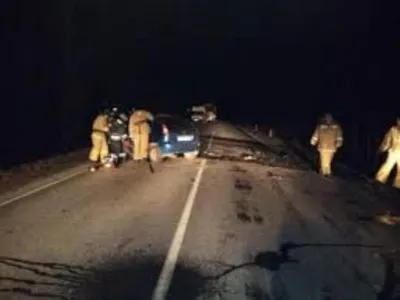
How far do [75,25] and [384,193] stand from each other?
740 inches

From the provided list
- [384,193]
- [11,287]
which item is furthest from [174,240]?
[384,193]

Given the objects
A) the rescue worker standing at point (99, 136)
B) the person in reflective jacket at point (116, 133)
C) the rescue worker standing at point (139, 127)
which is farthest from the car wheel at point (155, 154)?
the rescue worker standing at point (99, 136)

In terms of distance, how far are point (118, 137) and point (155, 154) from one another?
9.72 feet

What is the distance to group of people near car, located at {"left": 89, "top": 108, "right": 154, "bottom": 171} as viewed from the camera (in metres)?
20.0

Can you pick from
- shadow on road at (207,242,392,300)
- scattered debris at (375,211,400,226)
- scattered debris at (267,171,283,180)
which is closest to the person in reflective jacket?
scattered debris at (267,171,283,180)

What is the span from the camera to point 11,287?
299 inches

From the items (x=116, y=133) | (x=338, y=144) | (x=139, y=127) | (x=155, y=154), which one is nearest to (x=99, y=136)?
(x=116, y=133)

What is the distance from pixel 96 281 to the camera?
7.90 meters

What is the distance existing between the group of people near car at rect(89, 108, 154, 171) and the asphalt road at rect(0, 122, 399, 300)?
78.2 inches

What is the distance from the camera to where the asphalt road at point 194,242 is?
7859 mm

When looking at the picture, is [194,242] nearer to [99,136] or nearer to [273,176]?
[99,136]

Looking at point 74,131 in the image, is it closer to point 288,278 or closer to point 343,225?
point 343,225

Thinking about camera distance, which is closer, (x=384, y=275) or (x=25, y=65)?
(x=384, y=275)

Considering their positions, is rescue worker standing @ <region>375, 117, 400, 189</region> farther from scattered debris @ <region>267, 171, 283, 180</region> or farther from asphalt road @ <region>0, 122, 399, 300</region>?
scattered debris @ <region>267, 171, 283, 180</region>
